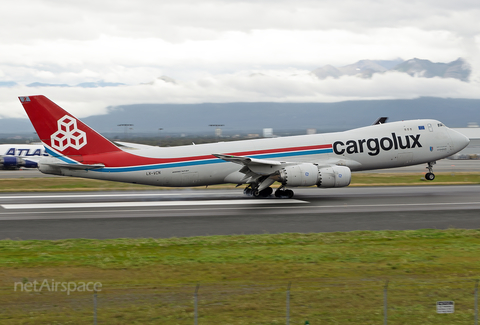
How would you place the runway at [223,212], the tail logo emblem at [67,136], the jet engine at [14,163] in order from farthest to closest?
the jet engine at [14,163] < the tail logo emblem at [67,136] < the runway at [223,212]

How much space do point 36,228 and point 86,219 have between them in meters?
3.04

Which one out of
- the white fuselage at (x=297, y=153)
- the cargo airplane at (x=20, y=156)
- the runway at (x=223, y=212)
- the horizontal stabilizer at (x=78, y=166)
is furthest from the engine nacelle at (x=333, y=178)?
the cargo airplane at (x=20, y=156)

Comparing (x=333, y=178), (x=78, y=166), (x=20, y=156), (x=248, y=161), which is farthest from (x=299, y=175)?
(x=20, y=156)

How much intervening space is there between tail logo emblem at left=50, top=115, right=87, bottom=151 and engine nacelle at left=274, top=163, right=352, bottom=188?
1364 centimetres

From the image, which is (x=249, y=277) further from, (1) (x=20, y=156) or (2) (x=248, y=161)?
(1) (x=20, y=156)

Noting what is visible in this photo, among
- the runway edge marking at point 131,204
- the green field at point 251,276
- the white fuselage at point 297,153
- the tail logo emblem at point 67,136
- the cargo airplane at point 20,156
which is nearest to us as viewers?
the green field at point 251,276

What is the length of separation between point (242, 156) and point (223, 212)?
687 cm

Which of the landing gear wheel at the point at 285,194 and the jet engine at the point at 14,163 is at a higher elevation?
the jet engine at the point at 14,163

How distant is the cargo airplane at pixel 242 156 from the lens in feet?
103

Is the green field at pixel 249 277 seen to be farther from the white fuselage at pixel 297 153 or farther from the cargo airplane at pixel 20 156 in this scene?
the cargo airplane at pixel 20 156

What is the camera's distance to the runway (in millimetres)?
22469

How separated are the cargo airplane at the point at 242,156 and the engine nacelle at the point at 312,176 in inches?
0.8

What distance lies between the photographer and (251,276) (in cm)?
1465

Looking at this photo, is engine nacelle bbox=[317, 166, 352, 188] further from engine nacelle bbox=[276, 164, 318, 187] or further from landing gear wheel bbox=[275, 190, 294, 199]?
landing gear wheel bbox=[275, 190, 294, 199]
